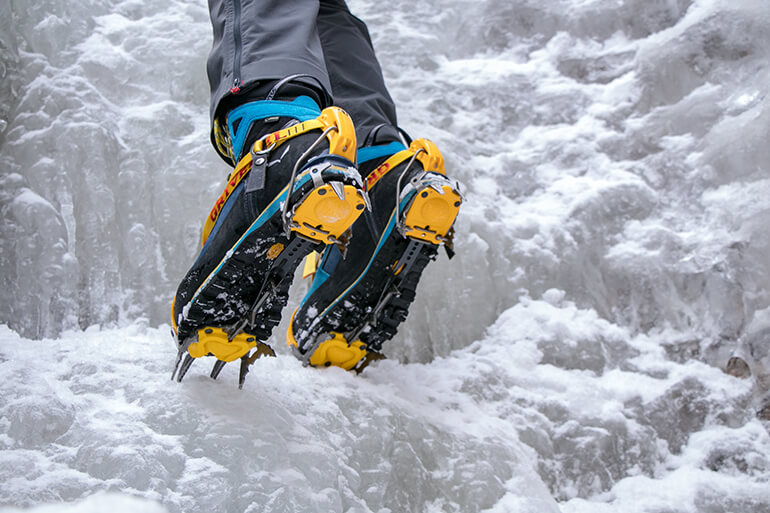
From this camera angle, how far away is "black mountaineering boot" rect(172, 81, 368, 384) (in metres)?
1.38

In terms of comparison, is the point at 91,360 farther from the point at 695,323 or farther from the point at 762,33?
the point at 762,33

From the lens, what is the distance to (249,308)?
1.52m

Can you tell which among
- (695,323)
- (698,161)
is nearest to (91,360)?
(695,323)

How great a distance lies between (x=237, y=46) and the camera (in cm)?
160

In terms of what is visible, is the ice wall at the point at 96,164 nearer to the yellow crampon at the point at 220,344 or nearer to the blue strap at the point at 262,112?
the yellow crampon at the point at 220,344

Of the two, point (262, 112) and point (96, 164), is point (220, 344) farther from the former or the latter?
point (96, 164)

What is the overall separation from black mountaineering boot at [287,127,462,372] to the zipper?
39 centimetres

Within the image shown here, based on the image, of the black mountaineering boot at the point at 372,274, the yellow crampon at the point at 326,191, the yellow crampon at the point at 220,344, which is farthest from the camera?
the black mountaineering boot at the point at 372,274

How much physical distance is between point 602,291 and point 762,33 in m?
1.34

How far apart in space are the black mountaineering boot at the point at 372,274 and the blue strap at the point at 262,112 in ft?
0.90

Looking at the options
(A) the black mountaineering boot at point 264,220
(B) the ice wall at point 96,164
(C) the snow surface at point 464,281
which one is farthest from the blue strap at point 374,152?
(B) the ice wall at point 96,164

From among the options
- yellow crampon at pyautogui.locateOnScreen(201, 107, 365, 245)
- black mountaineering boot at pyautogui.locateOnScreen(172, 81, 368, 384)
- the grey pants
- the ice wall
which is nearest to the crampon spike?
black mountaineering boot at pyautogui.locateOnScreen(172, 81, 368, 384)

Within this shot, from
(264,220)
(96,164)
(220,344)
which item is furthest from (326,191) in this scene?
(96,164)

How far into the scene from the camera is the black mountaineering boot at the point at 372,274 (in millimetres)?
1753
